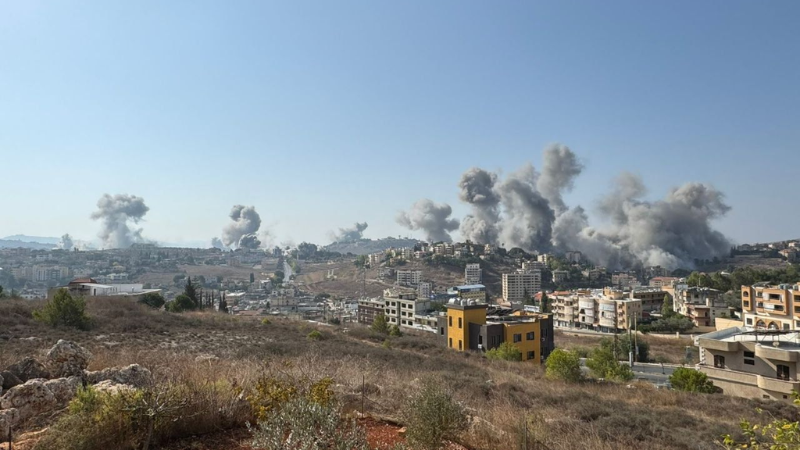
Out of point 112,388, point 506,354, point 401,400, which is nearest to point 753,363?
point 506,354

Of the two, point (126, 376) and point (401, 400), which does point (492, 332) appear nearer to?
point (401, 400)

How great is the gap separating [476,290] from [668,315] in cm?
2894

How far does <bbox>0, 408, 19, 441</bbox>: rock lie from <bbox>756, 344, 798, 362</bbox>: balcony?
21.5 metres

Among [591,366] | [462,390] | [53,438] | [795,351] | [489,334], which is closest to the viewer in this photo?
[53,438]

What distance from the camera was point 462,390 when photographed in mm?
8789

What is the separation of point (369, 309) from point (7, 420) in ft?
183

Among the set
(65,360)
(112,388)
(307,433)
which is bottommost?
(65,360)

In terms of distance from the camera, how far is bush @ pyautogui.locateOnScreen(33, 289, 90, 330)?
15.9 m

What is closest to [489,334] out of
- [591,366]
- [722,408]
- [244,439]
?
[591,366]

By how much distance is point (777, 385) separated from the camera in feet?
52.9

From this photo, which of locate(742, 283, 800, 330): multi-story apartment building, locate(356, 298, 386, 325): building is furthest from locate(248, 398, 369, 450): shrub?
locate(356, 298, 386, 325): building

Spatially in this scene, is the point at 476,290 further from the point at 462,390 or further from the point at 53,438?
the point at 53,438

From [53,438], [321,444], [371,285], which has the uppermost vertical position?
[321,444]

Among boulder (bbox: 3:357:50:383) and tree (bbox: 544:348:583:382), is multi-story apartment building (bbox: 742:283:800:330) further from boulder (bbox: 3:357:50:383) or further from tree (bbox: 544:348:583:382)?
boulder (bbox: 3:357:50:383)
